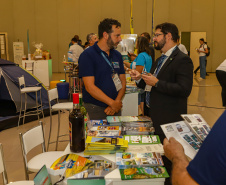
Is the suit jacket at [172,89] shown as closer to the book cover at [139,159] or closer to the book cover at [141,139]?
the book cover at [141,139]

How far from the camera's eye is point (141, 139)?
1.63 metres

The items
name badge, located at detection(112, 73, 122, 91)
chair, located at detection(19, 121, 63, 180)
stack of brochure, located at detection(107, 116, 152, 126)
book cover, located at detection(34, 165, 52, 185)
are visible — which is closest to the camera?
book cover, located at detection(34, 165, 52, 185)

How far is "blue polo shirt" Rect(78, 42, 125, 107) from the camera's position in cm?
237

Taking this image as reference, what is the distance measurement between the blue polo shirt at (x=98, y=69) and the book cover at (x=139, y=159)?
1119mm

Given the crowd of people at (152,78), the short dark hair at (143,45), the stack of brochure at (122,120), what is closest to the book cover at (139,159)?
the stack of brochure at (122,120)

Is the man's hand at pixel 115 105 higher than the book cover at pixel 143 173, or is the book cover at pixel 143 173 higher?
the man's hand at pixel 115 105

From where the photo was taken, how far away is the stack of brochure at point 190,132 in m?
1.25

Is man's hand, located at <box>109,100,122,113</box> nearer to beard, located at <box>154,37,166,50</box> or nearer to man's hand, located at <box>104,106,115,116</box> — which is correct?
man's hand, located at <box>104,106,115,116</box>

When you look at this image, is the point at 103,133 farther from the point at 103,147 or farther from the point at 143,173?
the point at 143,173

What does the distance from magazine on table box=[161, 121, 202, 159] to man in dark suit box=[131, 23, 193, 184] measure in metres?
0.77

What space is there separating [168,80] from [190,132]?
926 millimetres

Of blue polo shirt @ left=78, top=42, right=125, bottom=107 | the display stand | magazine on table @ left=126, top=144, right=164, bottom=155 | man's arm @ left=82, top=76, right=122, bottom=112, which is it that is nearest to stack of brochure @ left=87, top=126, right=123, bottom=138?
magazine on table @ left=126, top=144, right=164, bottom=155

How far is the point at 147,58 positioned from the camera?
416 cm

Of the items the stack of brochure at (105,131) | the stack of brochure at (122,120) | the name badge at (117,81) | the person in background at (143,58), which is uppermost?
the person in background at (143,58)
